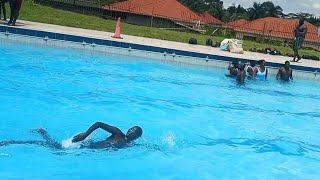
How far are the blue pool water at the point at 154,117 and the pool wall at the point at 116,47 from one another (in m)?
0.38

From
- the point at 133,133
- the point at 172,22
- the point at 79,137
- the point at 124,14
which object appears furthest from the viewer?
the point at 124,14

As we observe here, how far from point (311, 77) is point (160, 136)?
32.4ft

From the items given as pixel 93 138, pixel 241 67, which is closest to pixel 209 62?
pixel 241 67

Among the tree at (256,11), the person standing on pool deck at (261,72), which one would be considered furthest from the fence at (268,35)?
the tree at (256,11)

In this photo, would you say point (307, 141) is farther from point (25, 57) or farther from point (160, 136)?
point (25, 57)

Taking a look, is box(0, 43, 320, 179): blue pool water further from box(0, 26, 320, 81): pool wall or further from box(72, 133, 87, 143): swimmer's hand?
box(0, 26, 320, 81): pool wall

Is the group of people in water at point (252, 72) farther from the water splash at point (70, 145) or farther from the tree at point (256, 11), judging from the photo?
the tree at point (256, 11)

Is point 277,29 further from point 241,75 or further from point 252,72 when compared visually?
point 241,75

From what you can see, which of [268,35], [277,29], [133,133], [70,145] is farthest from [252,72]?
[277,29]

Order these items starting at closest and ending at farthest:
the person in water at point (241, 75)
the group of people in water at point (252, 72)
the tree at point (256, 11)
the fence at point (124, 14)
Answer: the person in water at point (241, 75) < the group of people in water at point (252, 72) < the fence at point (124, 14) < the tree at point (256, 11)

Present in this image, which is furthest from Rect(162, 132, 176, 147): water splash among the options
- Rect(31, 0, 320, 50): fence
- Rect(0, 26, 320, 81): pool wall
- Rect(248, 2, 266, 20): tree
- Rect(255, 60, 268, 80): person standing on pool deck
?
Rect(248, 2, 266, 20): tree

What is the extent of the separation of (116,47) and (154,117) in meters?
6.74

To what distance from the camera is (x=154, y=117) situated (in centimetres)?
971

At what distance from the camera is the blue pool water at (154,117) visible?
261 inches
